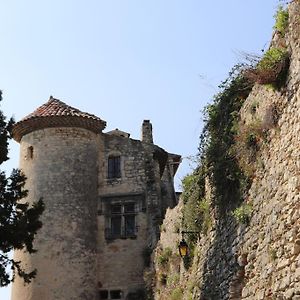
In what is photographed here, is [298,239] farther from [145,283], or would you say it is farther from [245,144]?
[145,283]

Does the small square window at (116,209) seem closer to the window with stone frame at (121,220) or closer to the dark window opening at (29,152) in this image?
the window with stone frame at (121,220)

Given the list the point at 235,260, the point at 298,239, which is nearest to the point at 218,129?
the point at 235,260

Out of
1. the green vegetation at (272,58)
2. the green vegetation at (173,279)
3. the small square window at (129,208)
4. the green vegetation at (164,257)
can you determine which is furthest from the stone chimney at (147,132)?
the green vegetation at (272,58)

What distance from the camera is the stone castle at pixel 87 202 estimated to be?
935 inches

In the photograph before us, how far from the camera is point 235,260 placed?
479 inches

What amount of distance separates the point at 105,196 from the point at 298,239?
17.3 meters

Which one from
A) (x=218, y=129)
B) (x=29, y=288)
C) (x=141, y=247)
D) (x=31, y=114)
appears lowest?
(x=29, y=288)

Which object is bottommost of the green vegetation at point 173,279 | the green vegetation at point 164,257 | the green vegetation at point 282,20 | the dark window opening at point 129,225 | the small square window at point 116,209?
the green vegetation at point 173,279

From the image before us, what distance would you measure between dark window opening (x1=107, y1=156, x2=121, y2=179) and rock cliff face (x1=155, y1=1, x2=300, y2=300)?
12.5m

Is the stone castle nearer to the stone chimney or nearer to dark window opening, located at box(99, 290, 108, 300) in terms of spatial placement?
dark window opening, located at box(99, 290, 108, 300)

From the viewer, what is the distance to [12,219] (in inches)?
685

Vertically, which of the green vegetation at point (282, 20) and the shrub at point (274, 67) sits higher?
the green vegetation at point (282, 20)

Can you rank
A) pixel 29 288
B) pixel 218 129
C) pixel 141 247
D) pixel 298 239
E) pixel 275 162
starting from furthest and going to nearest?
pixel 141 247, pixel 29 288, pixel 218 129, pixel 275 162, pixel 298 239

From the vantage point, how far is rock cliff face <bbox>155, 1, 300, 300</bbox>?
939 cm
